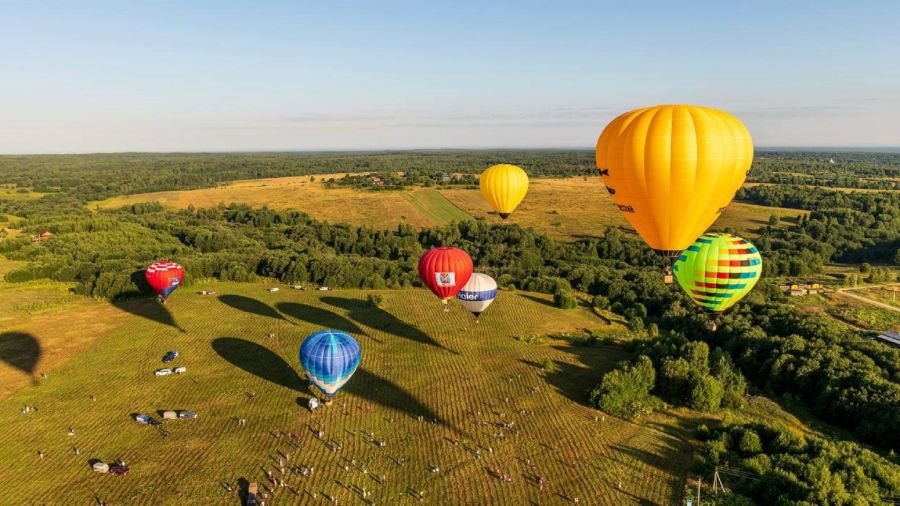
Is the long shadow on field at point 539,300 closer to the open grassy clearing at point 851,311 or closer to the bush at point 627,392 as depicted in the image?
the bush at point 627,392

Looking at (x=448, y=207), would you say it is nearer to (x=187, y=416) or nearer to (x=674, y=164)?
(x=187, y=416)

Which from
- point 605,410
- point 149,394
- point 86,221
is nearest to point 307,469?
point 149,394

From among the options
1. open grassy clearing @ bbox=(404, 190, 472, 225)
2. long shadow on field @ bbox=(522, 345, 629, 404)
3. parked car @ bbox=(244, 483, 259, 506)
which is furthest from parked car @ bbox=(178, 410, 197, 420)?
open grassy clearing @ bbox=(404, 190, 472, 225)

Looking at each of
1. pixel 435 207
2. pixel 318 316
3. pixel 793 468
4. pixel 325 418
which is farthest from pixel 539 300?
pixel 435 207

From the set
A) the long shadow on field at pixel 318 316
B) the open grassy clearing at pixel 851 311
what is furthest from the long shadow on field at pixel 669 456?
the open grassy clearing at pixel 851 311

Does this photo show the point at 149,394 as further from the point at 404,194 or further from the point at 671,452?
the point at 404,194

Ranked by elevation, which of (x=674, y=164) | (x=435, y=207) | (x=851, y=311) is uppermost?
(x=674, y=164)
